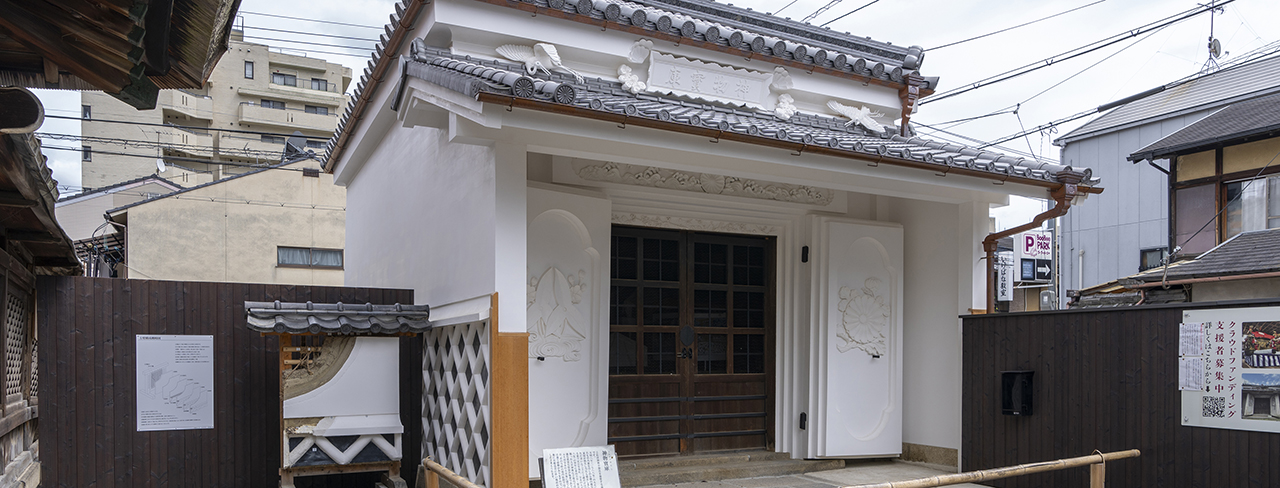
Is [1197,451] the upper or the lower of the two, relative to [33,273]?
A: lower

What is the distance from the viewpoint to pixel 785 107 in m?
8.91

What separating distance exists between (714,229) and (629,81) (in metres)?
1.79

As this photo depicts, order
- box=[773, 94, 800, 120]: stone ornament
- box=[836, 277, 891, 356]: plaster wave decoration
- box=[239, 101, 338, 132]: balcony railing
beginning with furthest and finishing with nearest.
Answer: box=[239, 101, 338, 132]: balcony railing < box=[773, 94, 800, 120]: stone ornament < box=[836, 277, 891, 356]: plaster wave decoration

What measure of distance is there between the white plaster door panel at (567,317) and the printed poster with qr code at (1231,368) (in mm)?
4829

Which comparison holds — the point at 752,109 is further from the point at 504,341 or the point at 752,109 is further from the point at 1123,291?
the point at 1123,291

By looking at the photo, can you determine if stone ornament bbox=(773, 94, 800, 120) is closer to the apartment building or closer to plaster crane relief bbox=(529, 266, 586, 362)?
plaster crane relief bbox=(529, 266, 586, 362)

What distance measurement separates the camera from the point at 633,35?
823cm

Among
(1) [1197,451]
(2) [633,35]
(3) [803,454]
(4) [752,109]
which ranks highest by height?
(2) [633,35]

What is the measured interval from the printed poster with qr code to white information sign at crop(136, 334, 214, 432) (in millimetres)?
8232

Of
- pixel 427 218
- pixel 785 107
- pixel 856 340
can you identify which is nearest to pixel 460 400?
pixel 427 218

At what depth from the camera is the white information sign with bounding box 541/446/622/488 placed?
5.35m

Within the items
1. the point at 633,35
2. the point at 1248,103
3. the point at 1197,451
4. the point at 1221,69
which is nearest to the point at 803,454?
the point at 1197,451

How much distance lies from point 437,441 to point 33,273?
3.54m

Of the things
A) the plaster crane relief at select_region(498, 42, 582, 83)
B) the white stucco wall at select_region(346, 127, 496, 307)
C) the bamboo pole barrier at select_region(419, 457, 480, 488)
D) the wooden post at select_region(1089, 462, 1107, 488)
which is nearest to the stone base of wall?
the wooden post at select_region(1089, 462, 1107, 488)
